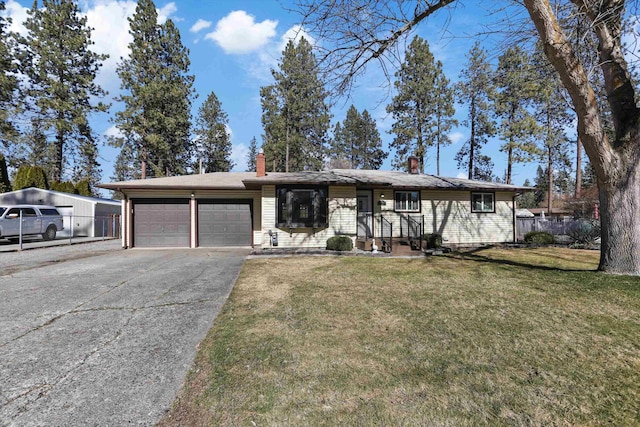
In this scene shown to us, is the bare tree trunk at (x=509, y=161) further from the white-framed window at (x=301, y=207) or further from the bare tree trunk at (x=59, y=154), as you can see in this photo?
the bare tree trunk at (x=59, y=154)

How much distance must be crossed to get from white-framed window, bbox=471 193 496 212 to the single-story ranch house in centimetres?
5

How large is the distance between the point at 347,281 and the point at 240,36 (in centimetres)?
692

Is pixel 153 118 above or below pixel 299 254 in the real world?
above

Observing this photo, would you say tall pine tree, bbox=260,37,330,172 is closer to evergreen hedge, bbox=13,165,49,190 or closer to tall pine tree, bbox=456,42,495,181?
tall pine tree, bbox=456,42,495,181

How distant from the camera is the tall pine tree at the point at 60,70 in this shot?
20688 mm

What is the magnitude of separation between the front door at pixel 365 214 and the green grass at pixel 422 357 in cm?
667

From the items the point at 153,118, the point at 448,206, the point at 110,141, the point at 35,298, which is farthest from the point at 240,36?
the point at 110,141

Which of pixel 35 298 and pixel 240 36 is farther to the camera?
pixel 240 36

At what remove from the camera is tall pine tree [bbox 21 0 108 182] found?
20.7 metres

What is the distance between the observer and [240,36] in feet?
25.9

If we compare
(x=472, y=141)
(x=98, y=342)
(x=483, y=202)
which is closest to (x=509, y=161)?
(x=472, y=141)

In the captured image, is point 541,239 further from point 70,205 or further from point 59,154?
point 59,154

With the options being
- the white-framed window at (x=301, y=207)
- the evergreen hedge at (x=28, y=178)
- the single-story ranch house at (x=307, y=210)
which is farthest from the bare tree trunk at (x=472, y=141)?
the evergreen hedge at (x=28, y=178)

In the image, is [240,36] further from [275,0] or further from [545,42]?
[545,42]
